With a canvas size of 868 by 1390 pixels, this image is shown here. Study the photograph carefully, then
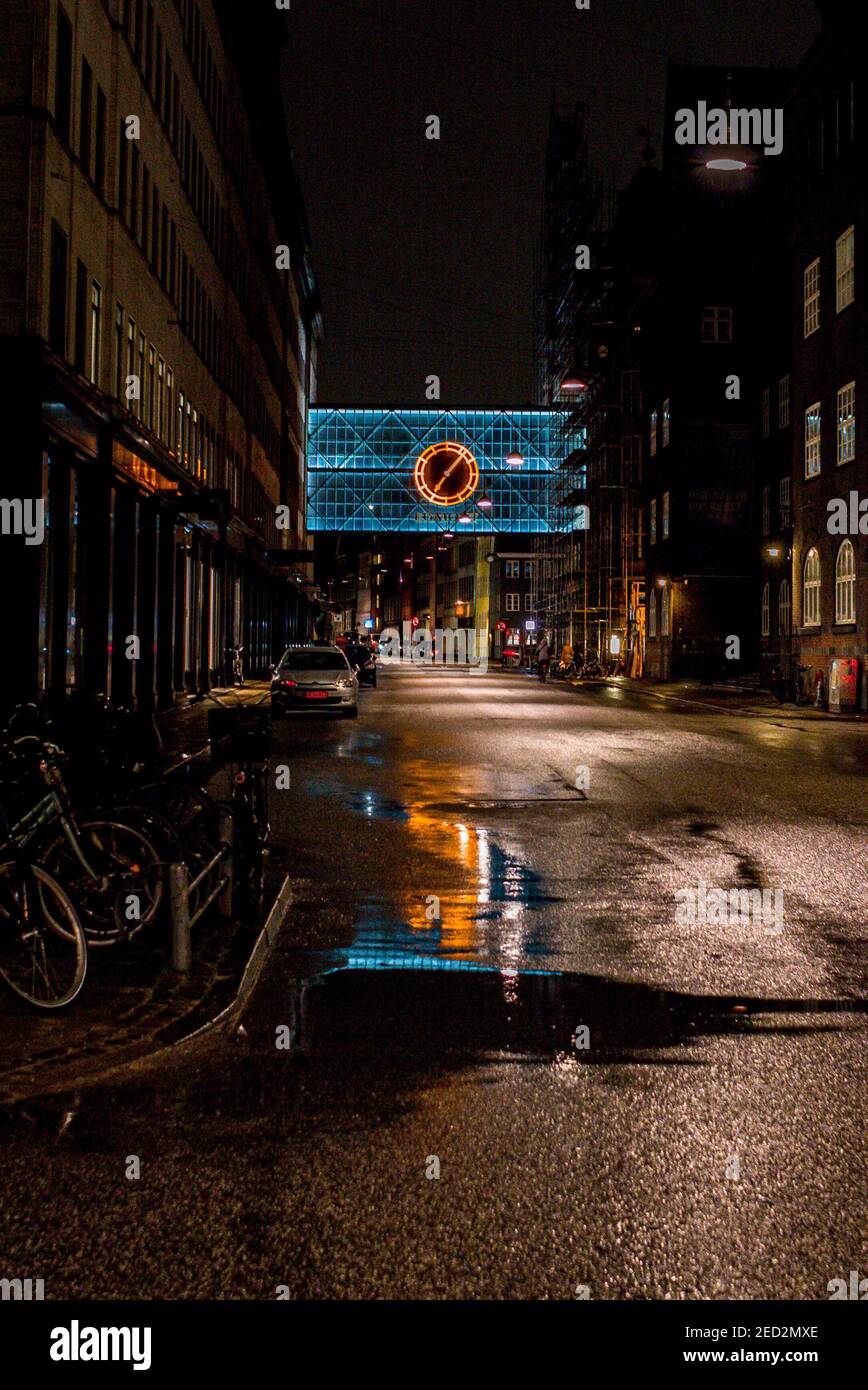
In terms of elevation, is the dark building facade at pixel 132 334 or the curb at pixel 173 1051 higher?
the dark building facade at pixel 132 334

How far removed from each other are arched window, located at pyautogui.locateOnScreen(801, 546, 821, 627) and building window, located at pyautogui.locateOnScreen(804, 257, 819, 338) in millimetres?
6628

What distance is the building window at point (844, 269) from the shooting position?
124 ft

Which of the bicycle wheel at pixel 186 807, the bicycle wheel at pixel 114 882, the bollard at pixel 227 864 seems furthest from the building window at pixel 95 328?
the bicycle wheel at pixel 114 882

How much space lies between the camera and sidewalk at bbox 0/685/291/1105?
582 centimetres

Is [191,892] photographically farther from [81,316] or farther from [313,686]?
[313,686]

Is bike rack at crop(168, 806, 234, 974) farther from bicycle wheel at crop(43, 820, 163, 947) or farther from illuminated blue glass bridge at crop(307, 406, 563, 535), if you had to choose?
illuminated blue glass bridge at crop(307, 406, 563, 535)

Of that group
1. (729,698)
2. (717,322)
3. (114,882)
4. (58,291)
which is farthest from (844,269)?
(114,882)

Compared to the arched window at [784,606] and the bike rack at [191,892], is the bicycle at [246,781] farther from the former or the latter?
the arched window at [784,606]

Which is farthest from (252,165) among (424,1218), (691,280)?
(424,1218)

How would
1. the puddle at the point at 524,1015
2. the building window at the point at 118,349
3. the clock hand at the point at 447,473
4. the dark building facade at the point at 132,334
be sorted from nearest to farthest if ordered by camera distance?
the puddle at the point at 524,1015 < the dark building facade at the point at 132,334 < the building window at the point at 118,349 < the clock hand at the point at 447,473

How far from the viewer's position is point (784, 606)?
50938 mm

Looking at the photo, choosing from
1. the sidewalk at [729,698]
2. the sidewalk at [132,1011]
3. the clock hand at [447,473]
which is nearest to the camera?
the sidewalk at [132,1011]
